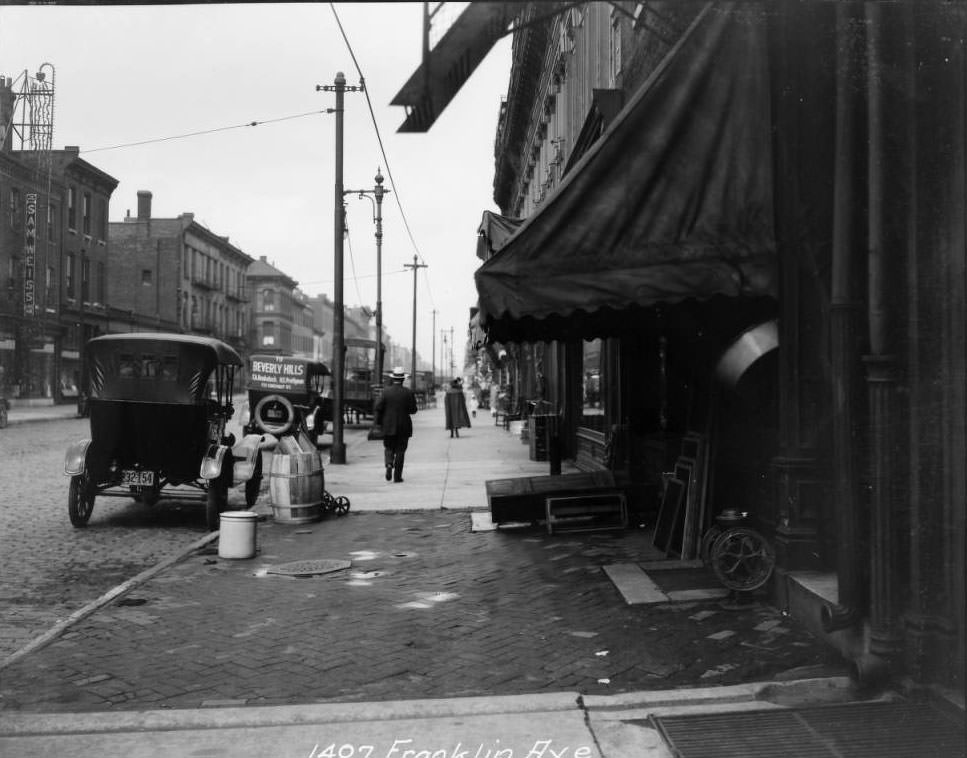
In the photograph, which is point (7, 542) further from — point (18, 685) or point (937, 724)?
point (937, 724)

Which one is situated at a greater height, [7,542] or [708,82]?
[708,82]

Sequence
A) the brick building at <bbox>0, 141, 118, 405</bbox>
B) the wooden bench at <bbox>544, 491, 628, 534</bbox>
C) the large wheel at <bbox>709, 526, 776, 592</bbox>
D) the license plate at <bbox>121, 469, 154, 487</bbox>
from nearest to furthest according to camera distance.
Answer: the large wheel at <bbox>709, 526, 776, 592</bbox> → the wooden bench at <bbox>544, 491, 628, 534</bbox> → the license plate at <bbox>121, 469, 154, 487</bbox> → the brick building at <bbox>0, 141, 118, 405</bbox>

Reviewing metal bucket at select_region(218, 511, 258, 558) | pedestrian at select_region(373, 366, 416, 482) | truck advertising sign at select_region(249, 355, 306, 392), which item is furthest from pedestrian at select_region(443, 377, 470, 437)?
metal bucket at select_region(218, 511, 258, 558)

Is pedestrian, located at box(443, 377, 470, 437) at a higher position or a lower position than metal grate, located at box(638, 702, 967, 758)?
higher

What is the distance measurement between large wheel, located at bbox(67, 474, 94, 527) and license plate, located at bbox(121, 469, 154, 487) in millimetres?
431

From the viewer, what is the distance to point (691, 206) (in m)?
5.32

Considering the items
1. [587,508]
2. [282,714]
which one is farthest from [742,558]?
[587,508]

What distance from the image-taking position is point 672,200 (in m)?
5.34

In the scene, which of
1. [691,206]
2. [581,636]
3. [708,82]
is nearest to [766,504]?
[581,636]

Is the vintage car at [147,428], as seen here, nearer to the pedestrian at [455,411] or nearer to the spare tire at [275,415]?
the spare tire at [275,415]

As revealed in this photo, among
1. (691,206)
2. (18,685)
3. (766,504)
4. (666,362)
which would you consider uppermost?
(691,206)

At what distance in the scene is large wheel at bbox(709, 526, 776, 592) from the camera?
236 inches

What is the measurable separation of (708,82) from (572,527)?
5.27 meters

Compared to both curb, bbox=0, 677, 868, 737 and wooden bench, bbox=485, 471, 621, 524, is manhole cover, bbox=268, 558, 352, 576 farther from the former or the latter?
curb, bbox=0, 677, 868, 737
